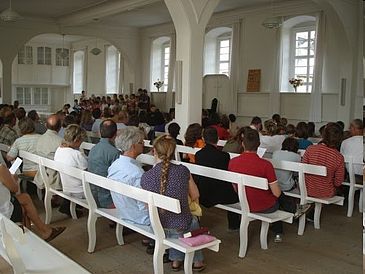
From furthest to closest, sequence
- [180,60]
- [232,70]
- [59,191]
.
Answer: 1. [232,70]
2. [180,60]
3. [59,191]

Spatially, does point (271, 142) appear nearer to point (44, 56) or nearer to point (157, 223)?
point (157, 223)

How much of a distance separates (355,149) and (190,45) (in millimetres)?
3204

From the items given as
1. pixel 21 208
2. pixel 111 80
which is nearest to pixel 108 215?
pixel 21 208

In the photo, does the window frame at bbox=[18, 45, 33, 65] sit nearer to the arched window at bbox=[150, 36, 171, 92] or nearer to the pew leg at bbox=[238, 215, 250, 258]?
the arched window at bbox=[150, 36, 171, 92]

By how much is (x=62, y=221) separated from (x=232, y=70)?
862 cm

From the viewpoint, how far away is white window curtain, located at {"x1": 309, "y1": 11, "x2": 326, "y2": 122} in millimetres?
10391

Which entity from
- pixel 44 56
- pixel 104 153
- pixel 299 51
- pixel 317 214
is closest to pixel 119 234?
pixel 104 153

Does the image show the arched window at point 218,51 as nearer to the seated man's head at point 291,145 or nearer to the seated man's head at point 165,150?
the seated man's head at point 291,145

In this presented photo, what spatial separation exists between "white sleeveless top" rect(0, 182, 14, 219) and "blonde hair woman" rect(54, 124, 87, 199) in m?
0.88

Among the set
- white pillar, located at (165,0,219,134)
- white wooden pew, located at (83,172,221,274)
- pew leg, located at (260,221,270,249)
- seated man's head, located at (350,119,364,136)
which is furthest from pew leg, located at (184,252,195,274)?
white pillar, located at (165,0,219,134)

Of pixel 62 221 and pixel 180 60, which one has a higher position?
pixel 180 60

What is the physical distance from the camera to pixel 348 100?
32.2ft

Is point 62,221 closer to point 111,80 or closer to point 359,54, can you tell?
point 359,54

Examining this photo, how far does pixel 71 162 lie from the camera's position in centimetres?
435
